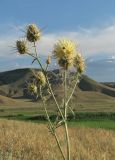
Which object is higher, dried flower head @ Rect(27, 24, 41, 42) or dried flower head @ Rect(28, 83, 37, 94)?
dried flower head @ Rect(27, 24, 41, 42)

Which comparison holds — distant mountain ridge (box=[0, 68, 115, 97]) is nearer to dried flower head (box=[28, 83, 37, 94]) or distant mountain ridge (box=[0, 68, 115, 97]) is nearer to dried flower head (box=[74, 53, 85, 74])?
dried flower head (box=[28, 83, 37, 94])

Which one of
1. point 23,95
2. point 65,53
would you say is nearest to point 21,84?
point 23,95

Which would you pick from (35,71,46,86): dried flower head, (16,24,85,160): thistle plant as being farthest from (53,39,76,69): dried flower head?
(35,71,46,86): dried flower head

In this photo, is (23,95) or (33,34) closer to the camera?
(33,34)

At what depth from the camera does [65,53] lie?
4953 millimetres

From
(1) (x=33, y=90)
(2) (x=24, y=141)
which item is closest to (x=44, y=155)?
(2) (x=24, y=141)

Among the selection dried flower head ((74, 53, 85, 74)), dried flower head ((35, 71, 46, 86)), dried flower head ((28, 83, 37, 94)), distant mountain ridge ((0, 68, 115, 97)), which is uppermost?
dried flower head ((74, 53, 85, 74))

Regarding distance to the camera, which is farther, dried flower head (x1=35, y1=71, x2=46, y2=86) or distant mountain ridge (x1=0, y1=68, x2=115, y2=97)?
distant mountain ridge (x1=0, y1=68, x2=115, y2=97)

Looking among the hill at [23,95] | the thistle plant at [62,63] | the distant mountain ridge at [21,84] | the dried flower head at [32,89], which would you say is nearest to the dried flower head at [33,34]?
the thistle plant at [62,63]

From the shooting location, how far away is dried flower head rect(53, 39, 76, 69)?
496cm

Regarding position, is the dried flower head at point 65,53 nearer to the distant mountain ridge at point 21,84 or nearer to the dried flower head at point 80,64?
the dried flower head at point 80,64

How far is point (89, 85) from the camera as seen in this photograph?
171 metres

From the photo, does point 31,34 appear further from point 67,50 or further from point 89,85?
point 89,85

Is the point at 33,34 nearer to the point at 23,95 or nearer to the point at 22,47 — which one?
the point at 22,47
